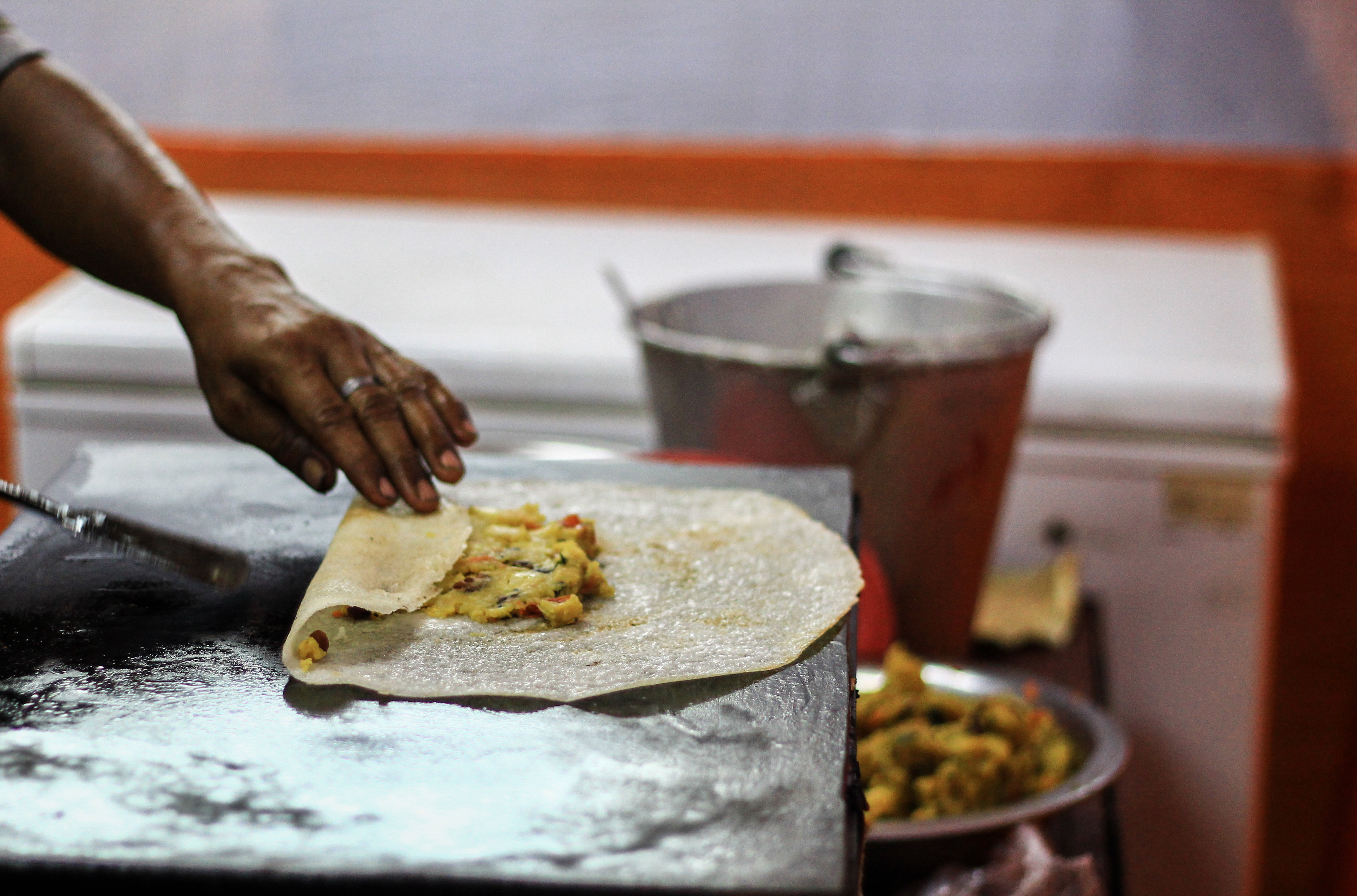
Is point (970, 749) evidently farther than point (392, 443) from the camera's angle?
Yes

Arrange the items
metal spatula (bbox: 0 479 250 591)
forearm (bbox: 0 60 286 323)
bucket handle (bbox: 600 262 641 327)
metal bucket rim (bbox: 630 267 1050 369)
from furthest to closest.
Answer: bucket handle (bbox: 600 262 641 327), metal bucket rim (bbox: 630 267 1050 369), forearm (bbox: 0 60 286 323), metal spatula (bbox: 0 479 250 591)

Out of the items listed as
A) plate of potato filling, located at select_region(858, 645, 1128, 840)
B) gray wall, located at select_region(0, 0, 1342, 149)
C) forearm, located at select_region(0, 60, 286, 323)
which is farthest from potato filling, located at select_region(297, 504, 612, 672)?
gray wall, located at select_region(0, 0, 1342, 149)

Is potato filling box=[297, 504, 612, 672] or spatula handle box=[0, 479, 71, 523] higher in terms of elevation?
spatula handle box=[0, 479, 71, 523]

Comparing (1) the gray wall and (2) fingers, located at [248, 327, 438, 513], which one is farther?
(1) the gray wall

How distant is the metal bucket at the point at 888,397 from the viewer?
1.68 metres

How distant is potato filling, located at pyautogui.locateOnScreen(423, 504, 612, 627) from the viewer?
942 millimetres

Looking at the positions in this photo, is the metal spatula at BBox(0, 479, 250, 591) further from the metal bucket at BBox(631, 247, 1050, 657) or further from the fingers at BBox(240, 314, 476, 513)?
the metal bucket at BBox(631, 247, 1050, 657)

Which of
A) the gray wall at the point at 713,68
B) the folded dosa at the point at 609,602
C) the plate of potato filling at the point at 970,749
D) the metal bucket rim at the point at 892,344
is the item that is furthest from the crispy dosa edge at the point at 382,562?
the gray wall at the point at 713,68

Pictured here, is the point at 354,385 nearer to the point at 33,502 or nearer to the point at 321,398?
the point at 321,398

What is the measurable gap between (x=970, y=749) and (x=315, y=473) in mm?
781

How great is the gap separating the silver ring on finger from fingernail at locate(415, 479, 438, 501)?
9 centimetres

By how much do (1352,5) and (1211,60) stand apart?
0.28 m

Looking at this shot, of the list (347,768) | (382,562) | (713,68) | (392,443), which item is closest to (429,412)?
(392,443)

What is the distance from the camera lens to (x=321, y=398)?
1.09 meters
